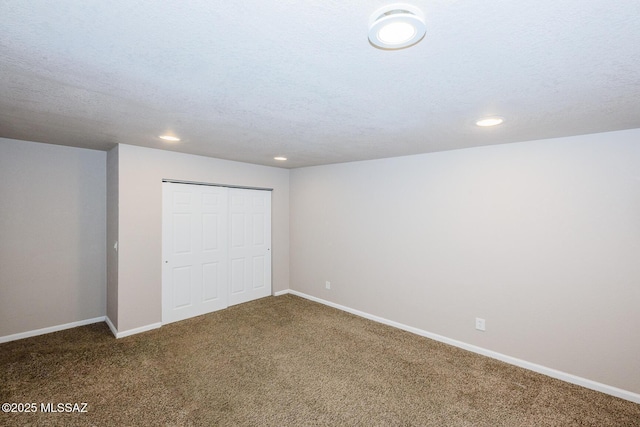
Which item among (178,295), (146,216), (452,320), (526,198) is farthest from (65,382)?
(526,198)

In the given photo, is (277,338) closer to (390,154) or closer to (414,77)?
(390,154)

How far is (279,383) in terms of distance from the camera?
271 centimetres

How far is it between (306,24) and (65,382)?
3525 millimetres

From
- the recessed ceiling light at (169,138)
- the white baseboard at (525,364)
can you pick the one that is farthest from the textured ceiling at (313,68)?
the white baseboard at (525,364)

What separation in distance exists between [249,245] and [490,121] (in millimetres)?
3950

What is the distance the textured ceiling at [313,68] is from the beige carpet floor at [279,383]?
2333mm

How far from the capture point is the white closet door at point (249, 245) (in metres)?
4.86

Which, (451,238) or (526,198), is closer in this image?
(526,198)

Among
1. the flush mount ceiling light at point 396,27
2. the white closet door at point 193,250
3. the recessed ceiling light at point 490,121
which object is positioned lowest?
the white closet door at point 193,250

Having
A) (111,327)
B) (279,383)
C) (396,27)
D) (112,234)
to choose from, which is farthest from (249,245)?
(396,27)

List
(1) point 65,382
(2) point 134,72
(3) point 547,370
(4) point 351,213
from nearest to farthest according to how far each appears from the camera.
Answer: (2) point 134,72, (1) point 65,382, (3) point 547,370, (4) point 351,213

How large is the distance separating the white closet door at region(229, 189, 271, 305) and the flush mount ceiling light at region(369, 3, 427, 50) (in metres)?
3.99

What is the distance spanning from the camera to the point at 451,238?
11.7ft

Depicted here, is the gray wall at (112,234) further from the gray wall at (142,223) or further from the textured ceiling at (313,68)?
the textured ceiling at (313,68)
